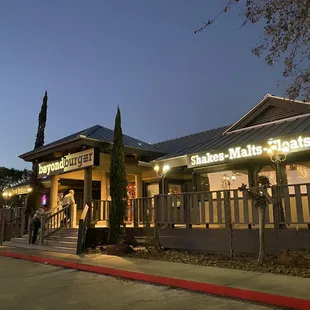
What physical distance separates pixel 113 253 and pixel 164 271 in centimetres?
368

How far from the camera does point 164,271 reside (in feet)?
27.7

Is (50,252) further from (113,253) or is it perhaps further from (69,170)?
(69,170)

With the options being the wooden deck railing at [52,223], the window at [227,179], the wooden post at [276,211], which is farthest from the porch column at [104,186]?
the wooden post at [276,211]

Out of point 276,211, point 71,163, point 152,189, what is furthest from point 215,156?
point 71,163

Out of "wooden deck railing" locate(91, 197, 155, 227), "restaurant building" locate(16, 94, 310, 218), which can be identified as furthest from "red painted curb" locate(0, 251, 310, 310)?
"restaurant building" locate(16, 94, 310, 218)

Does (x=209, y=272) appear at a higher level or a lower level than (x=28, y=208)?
lower

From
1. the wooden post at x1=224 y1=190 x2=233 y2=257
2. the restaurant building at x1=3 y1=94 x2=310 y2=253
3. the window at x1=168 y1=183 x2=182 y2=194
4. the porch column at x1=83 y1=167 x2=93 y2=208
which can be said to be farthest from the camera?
the window at x1=168 y1=183 x2=182 y2=194

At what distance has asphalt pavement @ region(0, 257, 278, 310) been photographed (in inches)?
231

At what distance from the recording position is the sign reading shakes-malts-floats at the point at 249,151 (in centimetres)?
1022

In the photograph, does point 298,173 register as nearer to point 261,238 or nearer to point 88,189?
point 261,238

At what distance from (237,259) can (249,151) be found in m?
3.65

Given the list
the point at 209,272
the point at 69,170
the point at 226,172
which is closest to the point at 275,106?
the point at 226,172

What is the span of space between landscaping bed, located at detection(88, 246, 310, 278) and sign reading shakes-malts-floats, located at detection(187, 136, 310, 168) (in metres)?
3.27

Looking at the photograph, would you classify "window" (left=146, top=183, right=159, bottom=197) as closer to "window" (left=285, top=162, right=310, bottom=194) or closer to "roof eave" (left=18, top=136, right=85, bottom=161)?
"roof eave" (left=18, top=136, right=85, bottom=161)
